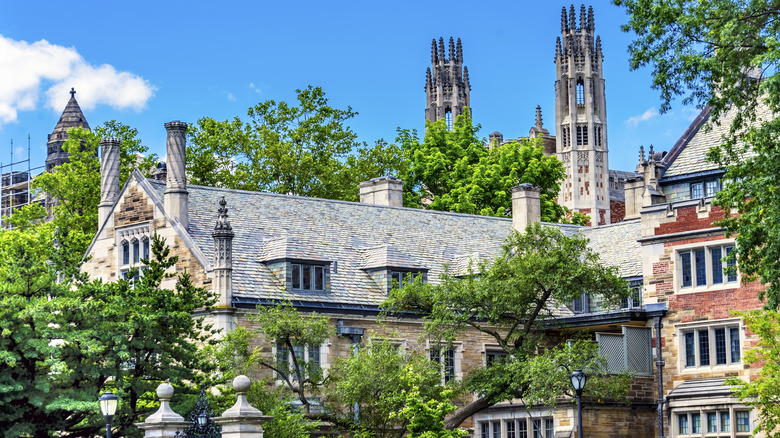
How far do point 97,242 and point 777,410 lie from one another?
22917 mm

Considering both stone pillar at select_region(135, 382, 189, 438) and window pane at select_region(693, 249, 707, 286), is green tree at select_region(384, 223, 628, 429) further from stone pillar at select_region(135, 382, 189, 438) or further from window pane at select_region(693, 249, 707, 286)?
stone pillar at select_region(135, 382, 189, 438)

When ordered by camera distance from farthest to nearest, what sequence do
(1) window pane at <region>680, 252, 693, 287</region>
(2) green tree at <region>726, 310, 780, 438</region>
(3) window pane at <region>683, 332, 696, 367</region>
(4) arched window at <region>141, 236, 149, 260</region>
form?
1. (4) arched window at <region>141, 236, 149, 260</region>
2. (1) window pane at <region>680, 252, 693, 287</region>
3. (3) window pane at <region>683, 332, 696, 367</region>
4. (2) green tree at <region>726, 310, 780, 438</region>

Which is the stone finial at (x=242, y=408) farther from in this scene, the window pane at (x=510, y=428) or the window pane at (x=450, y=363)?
the window pane at (x=510, y=428)

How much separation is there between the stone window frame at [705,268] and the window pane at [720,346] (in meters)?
1.35

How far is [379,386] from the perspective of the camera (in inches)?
1395

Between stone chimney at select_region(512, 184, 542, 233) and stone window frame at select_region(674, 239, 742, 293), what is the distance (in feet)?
33.8

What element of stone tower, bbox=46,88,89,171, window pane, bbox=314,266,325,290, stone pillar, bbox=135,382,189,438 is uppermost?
stone tower, bbox=46,88,89,171

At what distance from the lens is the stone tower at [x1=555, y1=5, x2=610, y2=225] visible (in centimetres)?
13812

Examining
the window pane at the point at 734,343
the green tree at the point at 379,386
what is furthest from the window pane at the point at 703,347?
the green tree at the point at 379,386

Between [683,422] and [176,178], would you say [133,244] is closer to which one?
[176,178]

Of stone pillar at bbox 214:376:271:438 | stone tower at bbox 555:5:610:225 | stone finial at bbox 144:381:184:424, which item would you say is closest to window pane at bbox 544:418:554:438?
stone pillar at bbox 214:376:271:438

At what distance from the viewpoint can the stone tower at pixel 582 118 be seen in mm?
138125

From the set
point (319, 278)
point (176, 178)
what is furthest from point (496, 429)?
point (176, 178)

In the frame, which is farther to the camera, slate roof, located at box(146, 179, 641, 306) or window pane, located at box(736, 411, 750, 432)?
slate roof, located at box(146, 179, 641, 306)
